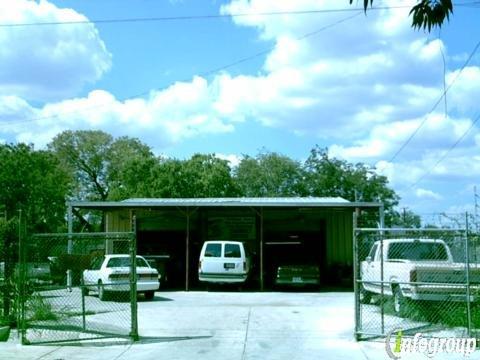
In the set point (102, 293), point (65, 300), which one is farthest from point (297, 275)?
point (65, 300)

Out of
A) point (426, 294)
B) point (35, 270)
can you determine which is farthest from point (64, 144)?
point (426, 294)

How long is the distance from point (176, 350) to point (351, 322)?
16.7 feet

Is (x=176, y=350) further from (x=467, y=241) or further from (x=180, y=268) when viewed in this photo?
(x=180, y=268)

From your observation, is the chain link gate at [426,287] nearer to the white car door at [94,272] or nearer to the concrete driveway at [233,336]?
the concrete driveway at [233,336]

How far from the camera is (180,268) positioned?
1146 inches

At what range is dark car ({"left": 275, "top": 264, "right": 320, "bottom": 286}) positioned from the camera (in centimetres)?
2412

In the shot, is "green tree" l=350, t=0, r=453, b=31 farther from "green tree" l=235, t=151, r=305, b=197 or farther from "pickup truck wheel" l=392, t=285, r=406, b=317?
"green tree" l=235, t=151, r=305, b=197

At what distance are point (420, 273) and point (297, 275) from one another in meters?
10.9

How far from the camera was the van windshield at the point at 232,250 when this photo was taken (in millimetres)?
24328

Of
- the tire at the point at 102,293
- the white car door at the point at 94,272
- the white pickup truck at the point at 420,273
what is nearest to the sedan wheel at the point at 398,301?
the white pickup truck at the point at 420,273

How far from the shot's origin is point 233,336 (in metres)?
12.6

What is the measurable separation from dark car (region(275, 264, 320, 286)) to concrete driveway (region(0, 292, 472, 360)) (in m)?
4.61

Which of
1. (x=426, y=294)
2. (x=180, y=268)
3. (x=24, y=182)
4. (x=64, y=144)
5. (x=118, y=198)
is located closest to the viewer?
(x=426, y=294)

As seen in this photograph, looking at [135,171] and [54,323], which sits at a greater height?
[135,171]
